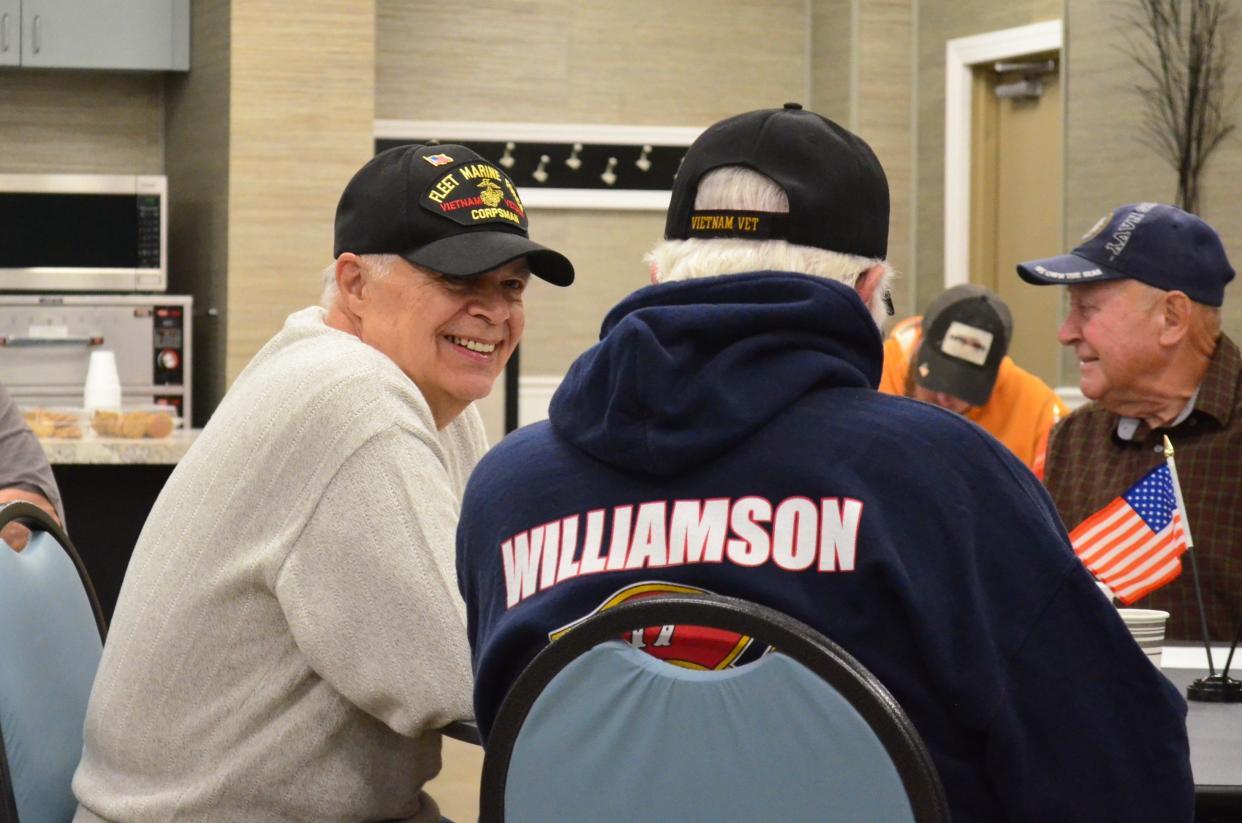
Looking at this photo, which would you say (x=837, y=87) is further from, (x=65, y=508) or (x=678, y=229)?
(x=678, y=229)

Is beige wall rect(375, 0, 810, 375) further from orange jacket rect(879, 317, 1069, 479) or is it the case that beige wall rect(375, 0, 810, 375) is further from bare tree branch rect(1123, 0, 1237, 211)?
orange jacket rect(879, 317, 1069, 479)

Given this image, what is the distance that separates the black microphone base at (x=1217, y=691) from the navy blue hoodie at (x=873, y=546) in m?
0.69

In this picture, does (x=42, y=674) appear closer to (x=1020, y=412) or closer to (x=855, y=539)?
(x=855, y=539)

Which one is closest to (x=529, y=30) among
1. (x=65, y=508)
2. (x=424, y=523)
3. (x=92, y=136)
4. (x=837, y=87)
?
(x=837, y=87)

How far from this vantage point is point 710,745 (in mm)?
1057

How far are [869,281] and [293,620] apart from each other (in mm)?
620

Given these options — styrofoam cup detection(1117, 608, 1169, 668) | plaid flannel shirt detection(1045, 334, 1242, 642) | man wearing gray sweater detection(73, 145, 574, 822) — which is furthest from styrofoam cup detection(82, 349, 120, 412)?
styrofoam cup detection(1117, 608, 1169, 668)

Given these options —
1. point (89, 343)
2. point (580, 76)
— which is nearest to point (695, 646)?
point (89, 343)

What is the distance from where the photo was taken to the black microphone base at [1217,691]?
185cm

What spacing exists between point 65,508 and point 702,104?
3562 mm

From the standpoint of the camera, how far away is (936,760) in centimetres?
119

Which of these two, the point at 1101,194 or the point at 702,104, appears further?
the point at 702,104

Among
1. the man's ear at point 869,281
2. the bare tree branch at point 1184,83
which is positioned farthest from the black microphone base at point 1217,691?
the bare tree branch at point 1184,83

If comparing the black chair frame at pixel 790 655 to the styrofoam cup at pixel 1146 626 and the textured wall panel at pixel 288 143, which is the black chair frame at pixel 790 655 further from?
the textured wall panel at pixel 288 143
